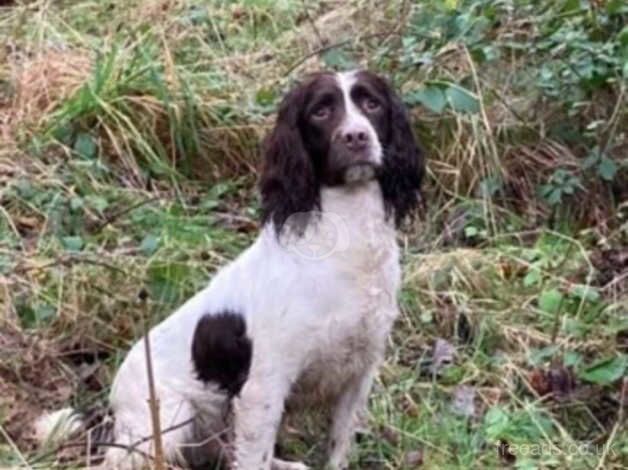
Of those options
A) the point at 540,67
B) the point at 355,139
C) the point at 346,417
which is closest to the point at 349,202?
the point at 355,139

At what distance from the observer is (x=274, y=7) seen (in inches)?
289

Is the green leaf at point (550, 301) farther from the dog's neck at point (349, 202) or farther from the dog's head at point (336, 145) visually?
the dog's neck at point (349, 202)

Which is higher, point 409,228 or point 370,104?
point 370,104

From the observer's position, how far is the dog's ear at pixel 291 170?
441 centimetres

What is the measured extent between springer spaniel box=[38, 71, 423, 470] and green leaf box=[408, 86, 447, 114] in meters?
1.53

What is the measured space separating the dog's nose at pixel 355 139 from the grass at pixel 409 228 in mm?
922

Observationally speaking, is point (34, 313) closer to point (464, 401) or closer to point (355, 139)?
point (464, 401)

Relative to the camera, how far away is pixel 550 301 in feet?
17.9

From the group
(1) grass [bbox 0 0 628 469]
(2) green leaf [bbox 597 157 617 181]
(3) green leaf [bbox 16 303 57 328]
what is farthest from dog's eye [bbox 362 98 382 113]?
(2) green leaf [bbox 597 157 617 181]

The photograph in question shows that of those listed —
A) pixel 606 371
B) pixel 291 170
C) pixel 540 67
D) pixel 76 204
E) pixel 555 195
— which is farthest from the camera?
pixel 540 67

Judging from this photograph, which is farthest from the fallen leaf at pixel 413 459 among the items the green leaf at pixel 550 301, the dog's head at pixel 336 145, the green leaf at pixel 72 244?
the green leaf at pixel 72 244

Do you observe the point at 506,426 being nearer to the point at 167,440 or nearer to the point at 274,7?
the point at 167,440

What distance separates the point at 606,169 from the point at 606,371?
1.32 m

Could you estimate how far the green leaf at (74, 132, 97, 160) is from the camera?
247 inches
